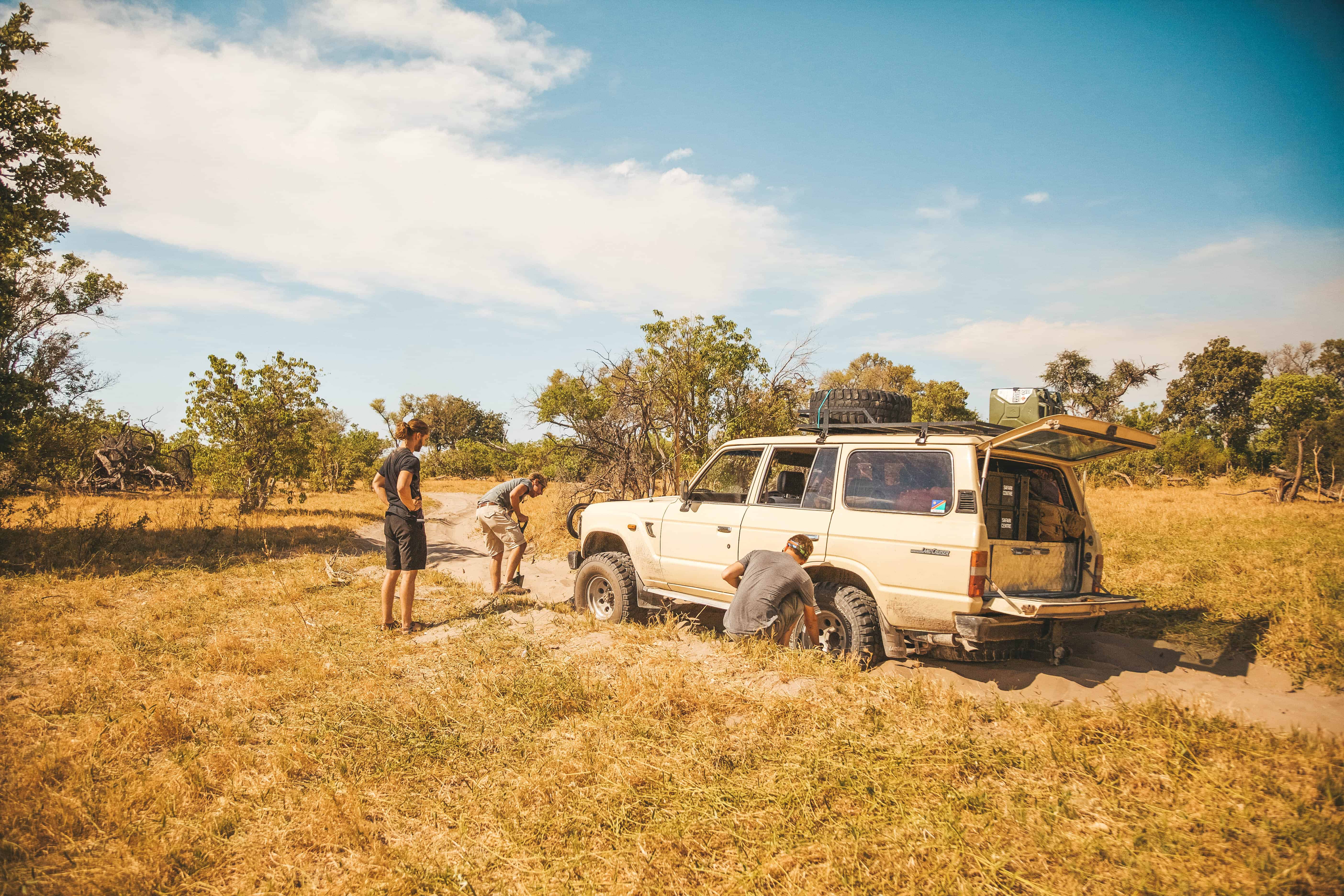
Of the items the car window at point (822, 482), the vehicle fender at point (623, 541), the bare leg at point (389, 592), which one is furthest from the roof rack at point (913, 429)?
the bare leg at point (389, 592)

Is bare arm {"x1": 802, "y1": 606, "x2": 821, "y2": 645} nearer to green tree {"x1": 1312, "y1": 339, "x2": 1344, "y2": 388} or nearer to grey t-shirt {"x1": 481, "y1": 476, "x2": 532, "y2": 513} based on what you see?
grey t-shirt {"x1": 481, "y1": 476, "x2": 532, "y2": 513}

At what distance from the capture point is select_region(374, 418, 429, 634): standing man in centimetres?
632

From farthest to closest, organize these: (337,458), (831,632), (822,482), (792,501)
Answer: (337,458), (792,501), (822,482), (831,632)

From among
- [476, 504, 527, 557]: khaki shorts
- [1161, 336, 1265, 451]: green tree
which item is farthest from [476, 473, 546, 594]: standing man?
[1161, 336, 1265, 451]: green tree

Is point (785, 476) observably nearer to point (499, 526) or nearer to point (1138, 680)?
point (1138, 680)

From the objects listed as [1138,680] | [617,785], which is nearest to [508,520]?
[617,785]

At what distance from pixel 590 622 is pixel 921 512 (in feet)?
11.0

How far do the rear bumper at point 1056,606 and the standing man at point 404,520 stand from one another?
486 centimetres

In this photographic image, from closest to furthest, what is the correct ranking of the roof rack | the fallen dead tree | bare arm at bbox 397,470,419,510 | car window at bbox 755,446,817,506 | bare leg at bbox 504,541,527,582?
the roof rack < car window at bbox 755,446,817,506 < bare arm at bbox 397,470,419,510 < bare leg at bbox 504,541,527,582 < the fallen dead tree

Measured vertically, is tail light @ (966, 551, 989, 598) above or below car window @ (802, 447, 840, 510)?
below

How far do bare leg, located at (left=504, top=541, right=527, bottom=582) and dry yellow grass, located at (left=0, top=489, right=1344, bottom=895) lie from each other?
2.70 m

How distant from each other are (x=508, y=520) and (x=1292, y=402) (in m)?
32.6

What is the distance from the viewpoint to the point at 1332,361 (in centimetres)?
4091

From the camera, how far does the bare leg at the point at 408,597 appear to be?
6398mm
